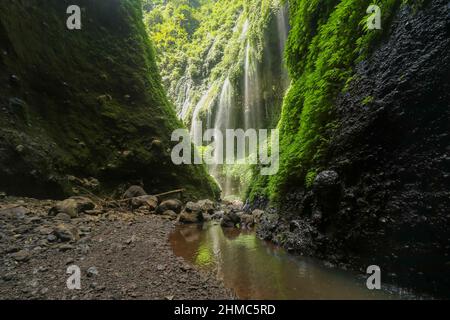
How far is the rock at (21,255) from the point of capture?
324 cm

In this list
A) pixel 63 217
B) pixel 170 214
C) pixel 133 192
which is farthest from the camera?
pixel 133 192

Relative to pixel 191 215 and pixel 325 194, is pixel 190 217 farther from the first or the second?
pixel 325 194

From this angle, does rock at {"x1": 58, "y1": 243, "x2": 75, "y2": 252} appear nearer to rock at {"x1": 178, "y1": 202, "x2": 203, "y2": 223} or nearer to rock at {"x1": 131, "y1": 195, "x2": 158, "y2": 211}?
rock at {"x1": 178, "y1": 202, "x2": 203, "y2": 223}

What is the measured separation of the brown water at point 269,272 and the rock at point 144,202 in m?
2.94

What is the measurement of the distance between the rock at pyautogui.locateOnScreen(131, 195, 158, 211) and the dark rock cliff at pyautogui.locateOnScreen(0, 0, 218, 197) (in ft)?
3.22

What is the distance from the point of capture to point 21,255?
3301 millimetres

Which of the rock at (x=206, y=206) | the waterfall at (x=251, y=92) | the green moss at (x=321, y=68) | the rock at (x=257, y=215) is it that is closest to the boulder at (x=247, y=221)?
the rock at (x=257, y=215)

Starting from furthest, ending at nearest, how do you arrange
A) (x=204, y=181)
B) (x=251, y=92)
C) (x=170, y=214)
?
1. (x=251, y=92)
2. (x=204, y=181)
3. (x=170, y=214)

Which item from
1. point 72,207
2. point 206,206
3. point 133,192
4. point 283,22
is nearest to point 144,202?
point 133,192

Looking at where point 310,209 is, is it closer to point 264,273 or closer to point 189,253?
point 264,273

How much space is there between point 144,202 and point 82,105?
4.00 metres

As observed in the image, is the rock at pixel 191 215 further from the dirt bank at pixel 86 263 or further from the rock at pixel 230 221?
the dirt bank at pixel 86 263

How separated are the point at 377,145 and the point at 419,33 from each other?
1.60 meters

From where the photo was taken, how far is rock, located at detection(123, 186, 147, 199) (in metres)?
8.90
